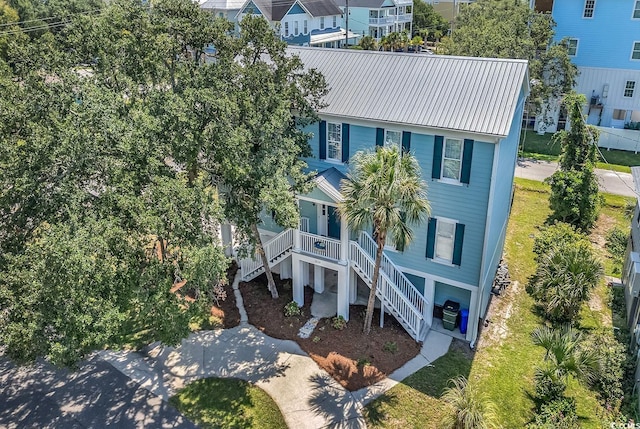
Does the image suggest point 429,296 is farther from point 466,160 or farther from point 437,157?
point 466,160

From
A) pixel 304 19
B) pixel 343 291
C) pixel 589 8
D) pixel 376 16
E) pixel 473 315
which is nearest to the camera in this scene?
pixel 473 315

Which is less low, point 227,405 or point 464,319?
point 464,319

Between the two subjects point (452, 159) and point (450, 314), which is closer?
point (452, 159)

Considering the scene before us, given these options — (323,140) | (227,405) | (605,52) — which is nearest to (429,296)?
(323,140)

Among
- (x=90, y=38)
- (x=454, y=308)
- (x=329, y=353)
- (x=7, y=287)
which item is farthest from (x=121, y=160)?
(x=454, y=308)

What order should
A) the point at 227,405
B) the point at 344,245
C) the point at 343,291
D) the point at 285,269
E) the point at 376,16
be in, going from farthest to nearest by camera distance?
the point at 376,16 → the point at 285,269 → the point at 343,291 → the point at 344,245 → the point at 227,405

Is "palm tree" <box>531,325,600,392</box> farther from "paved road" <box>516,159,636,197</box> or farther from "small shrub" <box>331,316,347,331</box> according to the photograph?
"paved road" <box>516,159,636,197</box>

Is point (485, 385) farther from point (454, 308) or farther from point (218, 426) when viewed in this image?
point (218, 426)

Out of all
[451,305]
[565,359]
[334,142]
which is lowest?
[451,305]
